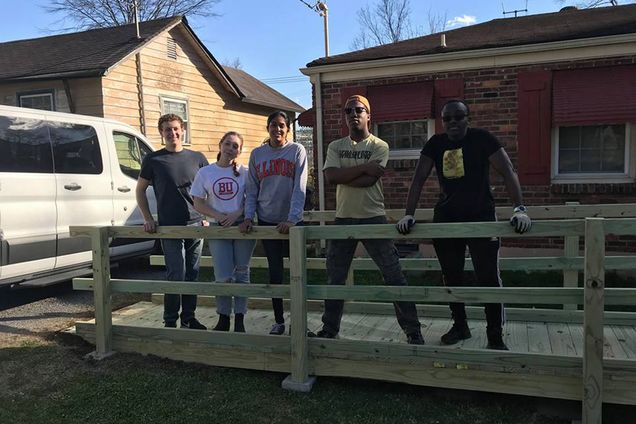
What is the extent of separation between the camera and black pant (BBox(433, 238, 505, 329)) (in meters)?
3.41

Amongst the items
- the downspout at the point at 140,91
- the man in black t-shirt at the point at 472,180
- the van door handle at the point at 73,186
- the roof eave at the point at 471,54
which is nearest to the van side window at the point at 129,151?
the van door handle at the point at 73,186

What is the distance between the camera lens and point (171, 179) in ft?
13.4

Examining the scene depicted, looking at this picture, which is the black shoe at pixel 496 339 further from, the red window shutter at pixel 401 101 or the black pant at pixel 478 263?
the red window shutter at pixel 401 101

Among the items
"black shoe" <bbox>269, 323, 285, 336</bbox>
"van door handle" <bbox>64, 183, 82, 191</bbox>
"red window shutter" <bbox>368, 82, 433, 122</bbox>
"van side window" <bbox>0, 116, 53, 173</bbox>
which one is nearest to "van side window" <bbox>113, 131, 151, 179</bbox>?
"van door handle" <bbox>64, 183, 82, 191</bbox>

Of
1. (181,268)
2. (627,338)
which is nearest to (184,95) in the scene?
(181,268)

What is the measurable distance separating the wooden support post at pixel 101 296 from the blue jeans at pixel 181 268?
1.41 ft

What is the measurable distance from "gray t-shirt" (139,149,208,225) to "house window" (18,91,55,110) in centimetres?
836

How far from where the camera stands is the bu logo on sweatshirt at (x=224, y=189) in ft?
13.1

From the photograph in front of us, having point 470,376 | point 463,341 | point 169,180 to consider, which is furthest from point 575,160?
point 169,180

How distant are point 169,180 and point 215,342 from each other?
4.14 ft

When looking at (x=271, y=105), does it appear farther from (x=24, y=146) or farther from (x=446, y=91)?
(x=24, y=146)

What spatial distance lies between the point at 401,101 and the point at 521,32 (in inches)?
78.4

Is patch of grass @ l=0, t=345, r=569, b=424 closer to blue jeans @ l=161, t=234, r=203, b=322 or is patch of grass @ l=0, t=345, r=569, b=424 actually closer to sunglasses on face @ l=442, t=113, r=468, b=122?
blue jeans @ l=161, t=234, r=203, b=322

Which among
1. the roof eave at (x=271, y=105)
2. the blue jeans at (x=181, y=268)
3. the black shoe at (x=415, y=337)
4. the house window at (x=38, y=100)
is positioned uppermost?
the roof eave at (x=271, y=105)
